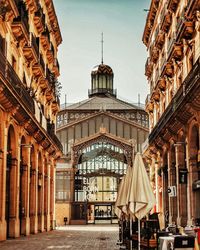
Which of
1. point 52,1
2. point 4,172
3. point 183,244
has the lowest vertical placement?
point 183,244

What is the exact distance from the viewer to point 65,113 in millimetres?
73125

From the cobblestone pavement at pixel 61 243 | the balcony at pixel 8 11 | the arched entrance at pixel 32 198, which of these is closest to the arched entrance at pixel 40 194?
the arched entrance at pixel 32 198

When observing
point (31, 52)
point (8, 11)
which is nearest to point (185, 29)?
point (8, 11)

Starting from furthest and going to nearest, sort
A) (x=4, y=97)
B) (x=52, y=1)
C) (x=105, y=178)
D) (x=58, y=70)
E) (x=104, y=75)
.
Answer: (x=104, y=75) → (x=105, y=178) → (x=58, y=70) → (x=52, y=1) → (x=4, y=97)

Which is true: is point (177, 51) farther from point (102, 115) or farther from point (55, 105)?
point (102, 115)

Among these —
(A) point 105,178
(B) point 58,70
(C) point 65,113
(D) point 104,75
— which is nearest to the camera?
(B) point 58,70

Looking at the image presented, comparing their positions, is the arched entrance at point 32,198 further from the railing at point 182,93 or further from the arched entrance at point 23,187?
the railing at point 182,93

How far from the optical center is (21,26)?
30.3 metres

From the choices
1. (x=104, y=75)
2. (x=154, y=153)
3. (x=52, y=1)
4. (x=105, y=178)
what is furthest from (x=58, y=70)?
(x=104, y=75)

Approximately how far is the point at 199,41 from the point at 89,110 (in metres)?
45.6

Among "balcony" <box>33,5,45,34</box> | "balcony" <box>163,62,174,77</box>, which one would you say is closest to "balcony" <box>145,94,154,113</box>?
"balcony" <box>163,62,174,77</box>

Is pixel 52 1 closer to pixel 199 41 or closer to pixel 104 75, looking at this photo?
pixel 199 41

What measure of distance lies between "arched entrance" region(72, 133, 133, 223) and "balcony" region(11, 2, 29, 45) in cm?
3200

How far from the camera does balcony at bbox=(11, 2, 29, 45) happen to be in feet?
98.7
